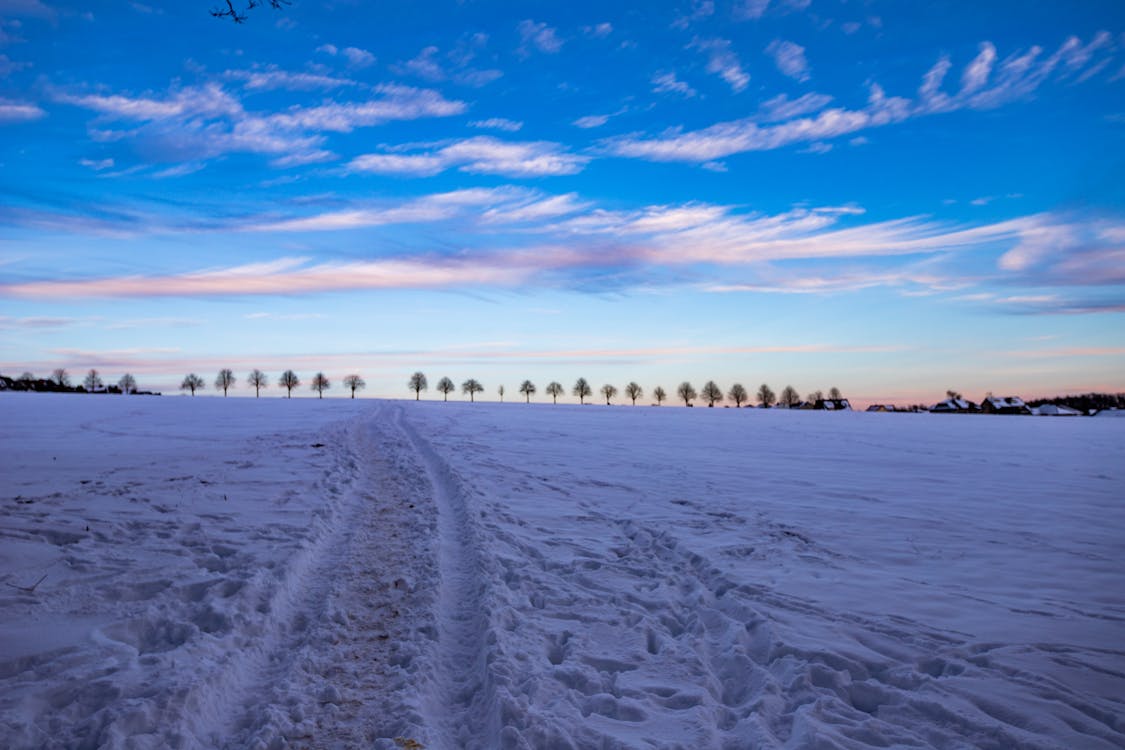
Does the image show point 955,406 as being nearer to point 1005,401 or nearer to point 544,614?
point 1005,401

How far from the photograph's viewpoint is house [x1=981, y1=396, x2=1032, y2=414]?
401ft

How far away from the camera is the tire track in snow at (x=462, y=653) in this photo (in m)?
4.44

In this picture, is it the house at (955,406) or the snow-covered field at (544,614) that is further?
the house at (955,406)

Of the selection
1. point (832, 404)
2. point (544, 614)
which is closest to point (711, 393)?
point (832, 404)

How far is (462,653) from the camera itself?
A: 5.63 m

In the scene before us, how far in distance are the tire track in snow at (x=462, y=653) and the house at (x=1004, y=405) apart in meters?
140

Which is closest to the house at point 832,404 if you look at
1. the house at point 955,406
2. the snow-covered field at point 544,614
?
the house at point 955,406

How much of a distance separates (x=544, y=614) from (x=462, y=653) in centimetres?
133

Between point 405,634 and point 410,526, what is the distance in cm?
403

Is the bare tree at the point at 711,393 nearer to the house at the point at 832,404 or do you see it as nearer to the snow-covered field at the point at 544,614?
the house at the point at 832,404

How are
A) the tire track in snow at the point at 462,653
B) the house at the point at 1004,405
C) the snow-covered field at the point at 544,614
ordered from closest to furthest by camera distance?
the tire track in snow at the point at 462,653 < the snow-covered field at the point at 544,614 < the house at the point at 1004,405

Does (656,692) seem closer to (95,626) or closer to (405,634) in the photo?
(405,634)

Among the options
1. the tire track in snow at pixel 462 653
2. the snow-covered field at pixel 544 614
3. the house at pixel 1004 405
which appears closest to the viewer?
the tire track in snow at pixel 462 653

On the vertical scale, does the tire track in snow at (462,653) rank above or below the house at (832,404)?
below
